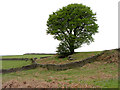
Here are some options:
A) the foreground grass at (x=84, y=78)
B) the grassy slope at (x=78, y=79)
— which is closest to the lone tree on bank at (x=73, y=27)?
the grassy slope at (x=78, y=79)

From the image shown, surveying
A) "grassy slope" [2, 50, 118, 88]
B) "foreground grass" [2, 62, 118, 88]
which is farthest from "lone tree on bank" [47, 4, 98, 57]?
"foreground grass" [2, 62, 118, 88]

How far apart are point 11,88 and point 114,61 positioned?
20114 millimetres

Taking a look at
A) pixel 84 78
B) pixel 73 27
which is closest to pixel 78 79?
pixel 84 78

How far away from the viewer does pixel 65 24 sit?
131 ft

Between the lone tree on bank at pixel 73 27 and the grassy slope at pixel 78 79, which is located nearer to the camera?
the grassy slope at pixel 78 79

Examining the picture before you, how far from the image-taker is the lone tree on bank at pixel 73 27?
Result: 3844 centimetres

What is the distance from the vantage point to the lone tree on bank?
38.4 metres

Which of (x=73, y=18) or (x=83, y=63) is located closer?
(x=83, y=63)

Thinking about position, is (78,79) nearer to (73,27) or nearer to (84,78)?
(84,78)

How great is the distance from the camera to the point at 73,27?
37594 mm

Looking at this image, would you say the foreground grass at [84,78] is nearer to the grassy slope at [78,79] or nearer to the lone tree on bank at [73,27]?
the grassy slope at [78,79]

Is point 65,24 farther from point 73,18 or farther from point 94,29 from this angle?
point 94,29

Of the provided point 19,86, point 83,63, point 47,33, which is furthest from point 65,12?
point 19,86

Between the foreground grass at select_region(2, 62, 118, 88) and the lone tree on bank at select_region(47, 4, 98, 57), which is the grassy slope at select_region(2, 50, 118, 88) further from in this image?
the lone tree on bank at select_region(47, 4, 98, 57)
